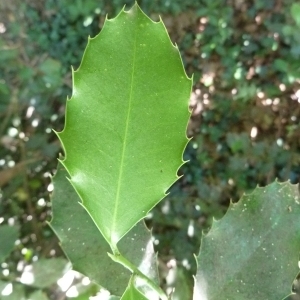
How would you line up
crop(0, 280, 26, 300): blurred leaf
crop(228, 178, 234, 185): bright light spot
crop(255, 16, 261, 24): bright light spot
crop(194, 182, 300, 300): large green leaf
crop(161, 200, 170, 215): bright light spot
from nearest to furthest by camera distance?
crop(194, 182, 300, 300): large green leaf → crop(0, 280, 26, 300): blurred leaf → crop(161, 200, 170, 215): bright light spot → crop(228, 178, 234, 185): bright light spot → crop(255, 16, 261, 24): bright light spot

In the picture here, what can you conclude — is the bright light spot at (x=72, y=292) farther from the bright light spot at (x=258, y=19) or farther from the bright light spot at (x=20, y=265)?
the bright light spot at (x=258, y=19)

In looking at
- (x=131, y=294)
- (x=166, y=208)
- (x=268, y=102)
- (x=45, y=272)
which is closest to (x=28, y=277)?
(x=45, y=272)

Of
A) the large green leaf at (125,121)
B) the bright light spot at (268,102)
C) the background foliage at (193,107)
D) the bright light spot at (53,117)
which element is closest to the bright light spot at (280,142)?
the background foliage at (193,107)

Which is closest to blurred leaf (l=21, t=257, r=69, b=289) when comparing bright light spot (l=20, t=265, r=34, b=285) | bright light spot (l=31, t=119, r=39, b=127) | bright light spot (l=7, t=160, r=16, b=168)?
bright light spot (l=20, t=265, r=34, b=285)

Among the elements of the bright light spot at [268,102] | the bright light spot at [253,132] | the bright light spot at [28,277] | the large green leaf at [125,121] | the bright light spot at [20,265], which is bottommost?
the bright light spot at [253,132]

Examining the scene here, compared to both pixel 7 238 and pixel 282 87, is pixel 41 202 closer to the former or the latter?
pixel 7 238

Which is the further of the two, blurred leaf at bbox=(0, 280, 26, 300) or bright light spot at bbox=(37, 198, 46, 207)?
bright light spot at bbox=(37, 198, 46, 207)

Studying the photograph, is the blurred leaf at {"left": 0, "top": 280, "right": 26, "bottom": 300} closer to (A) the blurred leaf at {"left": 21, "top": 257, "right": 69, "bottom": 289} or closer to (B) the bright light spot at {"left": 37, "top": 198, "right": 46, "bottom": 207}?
(A) the blurred leaf at {"left": 21, "top": 257, "right": 69, "bottom": 289}
